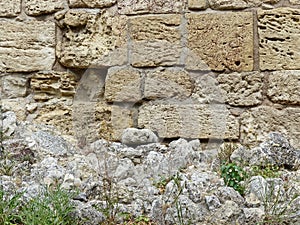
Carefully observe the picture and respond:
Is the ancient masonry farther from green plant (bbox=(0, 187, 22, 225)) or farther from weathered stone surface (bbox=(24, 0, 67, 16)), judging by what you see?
green plant (bbox=(0, 187, 22, 225))

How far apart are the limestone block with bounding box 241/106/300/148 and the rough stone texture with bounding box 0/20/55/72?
1.66 metres

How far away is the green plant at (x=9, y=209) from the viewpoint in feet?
8.28

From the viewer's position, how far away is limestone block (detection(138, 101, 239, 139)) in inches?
168

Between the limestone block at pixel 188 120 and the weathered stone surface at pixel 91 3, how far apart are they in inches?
34.3

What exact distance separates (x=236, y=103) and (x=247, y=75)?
23cm

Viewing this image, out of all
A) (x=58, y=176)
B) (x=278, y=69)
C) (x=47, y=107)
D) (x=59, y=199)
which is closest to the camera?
(x=59, y=199)

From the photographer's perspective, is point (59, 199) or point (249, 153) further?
point (249, 153)

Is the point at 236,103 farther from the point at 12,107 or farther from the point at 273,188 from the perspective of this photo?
the point at 12,107

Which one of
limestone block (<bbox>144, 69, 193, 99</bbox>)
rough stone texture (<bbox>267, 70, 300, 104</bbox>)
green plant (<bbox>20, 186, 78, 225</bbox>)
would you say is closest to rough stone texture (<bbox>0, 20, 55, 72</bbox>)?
limestone block (<bbox>144, 69, 193, 99</bbox>)

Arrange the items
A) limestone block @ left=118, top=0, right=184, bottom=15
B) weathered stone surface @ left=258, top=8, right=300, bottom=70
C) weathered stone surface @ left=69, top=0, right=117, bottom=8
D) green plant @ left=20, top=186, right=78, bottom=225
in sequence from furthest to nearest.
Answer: weathered stone surface @ left=69, top=0, right=117, bottom=8
limestone block @ left=118, top=0, right=184, bottom=15
weathered stone surface @ left=258, top=8, right=300, bottom=70
green plant @ left=20, top=186, right=78, bottom=225

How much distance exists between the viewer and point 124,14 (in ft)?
14.4

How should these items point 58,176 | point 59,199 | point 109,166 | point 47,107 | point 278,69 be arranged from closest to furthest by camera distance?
point 59,199 → point 58,176 → point 109,166 → point 278,69 → point 47,107

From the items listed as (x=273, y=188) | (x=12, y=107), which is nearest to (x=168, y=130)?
(x=12, y=107)

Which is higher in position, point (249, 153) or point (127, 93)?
point (127, 93)
